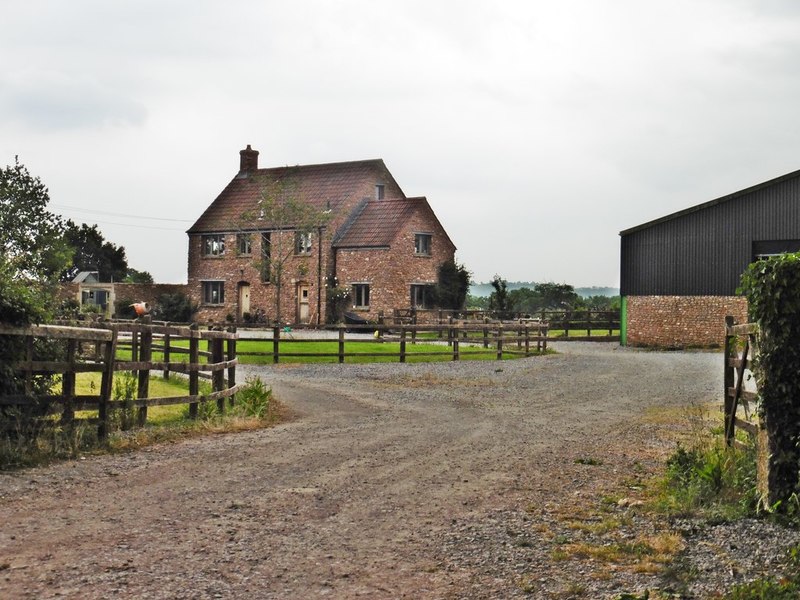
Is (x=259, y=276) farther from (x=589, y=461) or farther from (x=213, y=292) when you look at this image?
(x=589, y=461)

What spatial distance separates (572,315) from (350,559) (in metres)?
47.0

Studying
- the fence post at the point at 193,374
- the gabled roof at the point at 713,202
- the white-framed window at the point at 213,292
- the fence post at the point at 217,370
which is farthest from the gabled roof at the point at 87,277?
the fence post at the point at 193,374

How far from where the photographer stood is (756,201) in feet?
126

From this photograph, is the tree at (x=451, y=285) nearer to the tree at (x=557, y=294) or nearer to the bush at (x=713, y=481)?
the tree at (x=557, y=294)

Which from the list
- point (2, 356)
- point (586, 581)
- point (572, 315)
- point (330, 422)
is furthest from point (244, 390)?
point (572, 315)

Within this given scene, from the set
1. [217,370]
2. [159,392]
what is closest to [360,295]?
[159,392]

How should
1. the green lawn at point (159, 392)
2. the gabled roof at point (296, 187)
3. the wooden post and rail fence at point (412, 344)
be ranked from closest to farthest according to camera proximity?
the green lawn at point (159, 392) → the wooden post and rail fence at point (412, 344) → the gabled roof at point (296, 187)

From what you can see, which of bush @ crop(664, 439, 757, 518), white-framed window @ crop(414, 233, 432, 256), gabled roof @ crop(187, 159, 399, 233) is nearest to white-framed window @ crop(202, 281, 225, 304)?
gabled roof @ crop(187, 159, 399, 233)

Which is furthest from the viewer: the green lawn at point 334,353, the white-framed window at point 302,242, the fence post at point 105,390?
the white-framed window at point 302,242

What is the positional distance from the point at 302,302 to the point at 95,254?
27959mm

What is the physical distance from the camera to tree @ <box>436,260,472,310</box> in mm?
56812

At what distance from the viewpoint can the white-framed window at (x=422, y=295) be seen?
55.3 m

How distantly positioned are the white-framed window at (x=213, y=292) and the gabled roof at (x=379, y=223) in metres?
8.97

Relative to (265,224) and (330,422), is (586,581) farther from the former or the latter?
(265,224)
